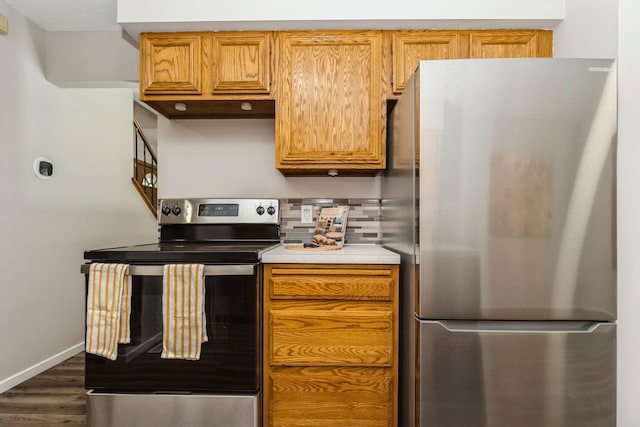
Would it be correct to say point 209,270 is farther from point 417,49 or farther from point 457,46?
point 457,46

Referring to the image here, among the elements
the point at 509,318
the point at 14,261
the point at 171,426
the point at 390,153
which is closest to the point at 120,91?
the point at 14,261

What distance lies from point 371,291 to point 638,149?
45.2 inches

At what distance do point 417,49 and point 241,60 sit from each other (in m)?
0.92

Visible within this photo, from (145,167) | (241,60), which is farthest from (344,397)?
(145,167)

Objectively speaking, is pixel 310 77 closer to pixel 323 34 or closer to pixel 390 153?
pixel 323 34

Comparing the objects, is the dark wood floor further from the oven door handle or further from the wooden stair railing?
the wooden stair railing

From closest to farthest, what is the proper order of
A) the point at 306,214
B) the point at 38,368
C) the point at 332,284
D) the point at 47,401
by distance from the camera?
1. the point at 332,284
2. the point at 47,401
3. the point at 306,214
4. the point at 38,368

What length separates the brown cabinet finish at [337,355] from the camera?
65.8 inches

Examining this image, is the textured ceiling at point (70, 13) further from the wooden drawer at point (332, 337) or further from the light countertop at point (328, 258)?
the wooden drawer at point (332, 337)

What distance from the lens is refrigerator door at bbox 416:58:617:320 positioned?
140 cm

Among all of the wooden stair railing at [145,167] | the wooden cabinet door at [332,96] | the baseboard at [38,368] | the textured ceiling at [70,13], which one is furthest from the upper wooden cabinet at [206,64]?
the wooden stair railing at [145,167]

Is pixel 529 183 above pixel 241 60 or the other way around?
the other way around

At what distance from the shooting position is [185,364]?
1.63 meters

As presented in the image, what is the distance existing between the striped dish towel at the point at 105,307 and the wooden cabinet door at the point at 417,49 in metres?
1.59
